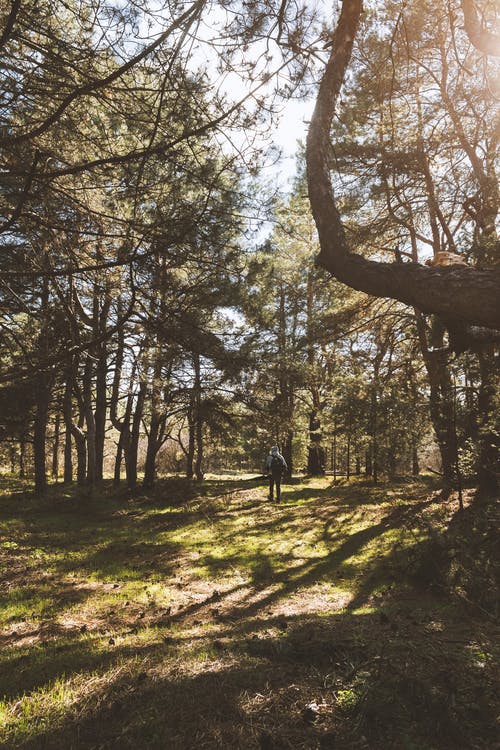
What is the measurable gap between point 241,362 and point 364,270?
308cm

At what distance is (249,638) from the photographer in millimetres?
3533

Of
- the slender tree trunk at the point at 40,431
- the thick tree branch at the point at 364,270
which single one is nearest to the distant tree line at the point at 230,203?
the thick tree branch at the point at 364,270

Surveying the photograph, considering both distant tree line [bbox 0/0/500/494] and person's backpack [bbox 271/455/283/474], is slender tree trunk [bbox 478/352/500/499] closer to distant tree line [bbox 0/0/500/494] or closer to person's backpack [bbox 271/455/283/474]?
distant tree line [bbox 0/0/500/494]

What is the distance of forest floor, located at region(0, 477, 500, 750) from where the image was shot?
2.01 m

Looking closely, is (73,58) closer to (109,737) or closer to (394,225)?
(109,737)

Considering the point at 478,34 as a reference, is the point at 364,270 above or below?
below

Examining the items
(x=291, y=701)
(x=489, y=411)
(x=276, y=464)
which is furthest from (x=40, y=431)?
(x=291, y=701)

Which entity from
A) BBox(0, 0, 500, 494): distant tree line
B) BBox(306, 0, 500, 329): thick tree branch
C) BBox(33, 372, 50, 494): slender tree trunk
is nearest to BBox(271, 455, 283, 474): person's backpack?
BBox(0, 0, 500, 494): distant tree line

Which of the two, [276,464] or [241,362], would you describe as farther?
[276,464]

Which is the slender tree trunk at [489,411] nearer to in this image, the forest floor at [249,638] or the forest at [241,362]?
the forest at [241,362]

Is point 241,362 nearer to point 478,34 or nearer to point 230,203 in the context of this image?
point 230,203

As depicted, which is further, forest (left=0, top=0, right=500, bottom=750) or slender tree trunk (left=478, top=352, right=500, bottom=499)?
slender tree trunk (left=478, top=352, right=500, bottom=499)

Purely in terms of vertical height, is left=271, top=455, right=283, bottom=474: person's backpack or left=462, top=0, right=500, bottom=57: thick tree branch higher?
left=462, top=0, right=500, bottom=57: thick tree branch

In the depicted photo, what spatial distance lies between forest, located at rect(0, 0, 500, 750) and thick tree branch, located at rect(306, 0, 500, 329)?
16mm
